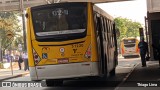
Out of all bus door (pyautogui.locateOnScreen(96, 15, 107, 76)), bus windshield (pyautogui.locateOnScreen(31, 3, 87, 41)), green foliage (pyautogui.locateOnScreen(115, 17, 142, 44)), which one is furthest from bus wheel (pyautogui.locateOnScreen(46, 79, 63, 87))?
green foliage (pyautogui.locateOnScreen(115, 17, 142, 44))

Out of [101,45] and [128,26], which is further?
[128,26]

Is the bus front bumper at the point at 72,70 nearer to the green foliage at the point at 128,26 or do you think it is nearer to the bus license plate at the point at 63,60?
the bus license plate at the point at 63,60

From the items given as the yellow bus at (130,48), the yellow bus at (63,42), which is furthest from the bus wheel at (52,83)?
the yellow bus at (130,48)

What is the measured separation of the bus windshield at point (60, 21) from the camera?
49.3 feet

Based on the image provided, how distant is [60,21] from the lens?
1514cm

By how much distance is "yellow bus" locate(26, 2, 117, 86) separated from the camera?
14812mm

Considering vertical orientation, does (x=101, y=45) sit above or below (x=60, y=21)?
below

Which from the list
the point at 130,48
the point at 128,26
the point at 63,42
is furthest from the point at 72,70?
the point at 128,26

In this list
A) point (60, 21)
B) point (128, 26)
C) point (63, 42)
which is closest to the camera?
point (63, 42)

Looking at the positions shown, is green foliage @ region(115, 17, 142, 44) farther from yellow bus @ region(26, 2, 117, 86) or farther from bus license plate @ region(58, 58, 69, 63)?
bus license plate @ region(58, 58, 69, 63)

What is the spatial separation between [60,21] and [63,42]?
2.53 feet

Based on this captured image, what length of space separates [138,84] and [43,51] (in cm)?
428

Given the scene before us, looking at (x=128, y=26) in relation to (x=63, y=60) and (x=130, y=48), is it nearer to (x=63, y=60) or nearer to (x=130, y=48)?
(x=130, y=48)

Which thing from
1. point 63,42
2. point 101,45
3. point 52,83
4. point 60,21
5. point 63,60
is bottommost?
point 52,83
